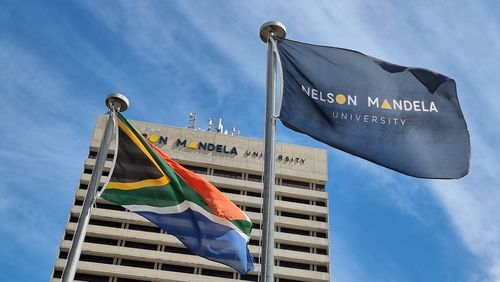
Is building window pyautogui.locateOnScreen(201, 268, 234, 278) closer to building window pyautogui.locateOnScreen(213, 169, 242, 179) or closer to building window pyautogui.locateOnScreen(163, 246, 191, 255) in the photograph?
building window pyautogui.locateOnScreen(163, 246, 191, 255)

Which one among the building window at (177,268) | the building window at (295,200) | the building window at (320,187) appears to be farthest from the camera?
the building window at (320,187)

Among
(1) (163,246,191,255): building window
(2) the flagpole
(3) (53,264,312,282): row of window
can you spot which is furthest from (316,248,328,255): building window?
(2) the flagpole

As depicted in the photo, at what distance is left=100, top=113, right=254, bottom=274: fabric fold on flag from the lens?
13188 millimetres

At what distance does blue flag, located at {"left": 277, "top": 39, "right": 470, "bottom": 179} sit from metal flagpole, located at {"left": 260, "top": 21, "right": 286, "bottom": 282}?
0.24m

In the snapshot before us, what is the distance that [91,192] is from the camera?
13.2 m

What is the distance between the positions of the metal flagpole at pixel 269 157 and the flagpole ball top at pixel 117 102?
4.38 metres

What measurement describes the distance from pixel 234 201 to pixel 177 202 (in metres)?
65.3

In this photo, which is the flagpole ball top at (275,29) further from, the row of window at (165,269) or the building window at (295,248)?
the building window at (295,248)

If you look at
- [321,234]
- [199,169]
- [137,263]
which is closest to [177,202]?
[137,263]

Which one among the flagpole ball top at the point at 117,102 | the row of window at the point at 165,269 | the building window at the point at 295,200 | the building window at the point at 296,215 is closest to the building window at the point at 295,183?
the building window at the point at 295,200

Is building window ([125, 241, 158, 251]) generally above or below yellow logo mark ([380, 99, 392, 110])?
above

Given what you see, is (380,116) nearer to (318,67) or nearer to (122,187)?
(318,67)

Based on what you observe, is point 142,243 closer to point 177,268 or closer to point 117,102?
point 177,268

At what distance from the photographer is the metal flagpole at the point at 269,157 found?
31.2 ft
